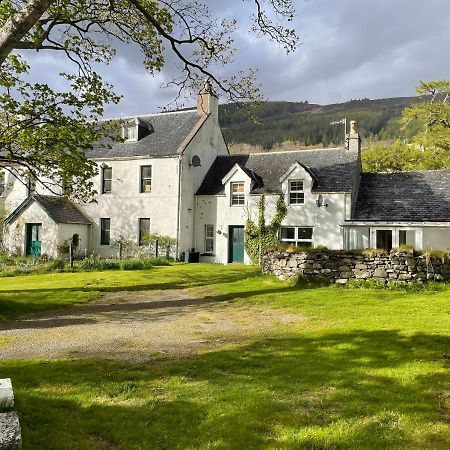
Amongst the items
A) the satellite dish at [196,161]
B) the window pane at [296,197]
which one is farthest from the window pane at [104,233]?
the window pane at [296,197]

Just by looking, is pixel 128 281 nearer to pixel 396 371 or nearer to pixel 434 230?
pixel 396 371

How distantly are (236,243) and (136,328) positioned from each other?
19.7m

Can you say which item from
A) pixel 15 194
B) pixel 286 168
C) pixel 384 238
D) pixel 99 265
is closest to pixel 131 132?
pixel 15 194

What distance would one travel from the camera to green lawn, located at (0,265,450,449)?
4898 mm

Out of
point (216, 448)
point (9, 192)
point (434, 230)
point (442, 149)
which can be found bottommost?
point (216, 448)

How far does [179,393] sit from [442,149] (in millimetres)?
36783

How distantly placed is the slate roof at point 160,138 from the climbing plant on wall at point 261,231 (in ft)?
24.0

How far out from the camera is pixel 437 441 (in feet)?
15.7

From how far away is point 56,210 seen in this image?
31.6m

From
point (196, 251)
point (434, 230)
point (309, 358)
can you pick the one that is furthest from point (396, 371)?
point (196, 251)

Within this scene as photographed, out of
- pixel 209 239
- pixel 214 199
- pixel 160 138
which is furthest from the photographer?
pixel 160 138

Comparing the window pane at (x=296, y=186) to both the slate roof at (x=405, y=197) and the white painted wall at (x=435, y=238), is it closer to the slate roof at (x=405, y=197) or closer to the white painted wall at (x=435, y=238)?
the slate roof at (x=405, y=197)

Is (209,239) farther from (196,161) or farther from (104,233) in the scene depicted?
(104,233)

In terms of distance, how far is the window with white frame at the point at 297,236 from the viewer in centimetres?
2814
